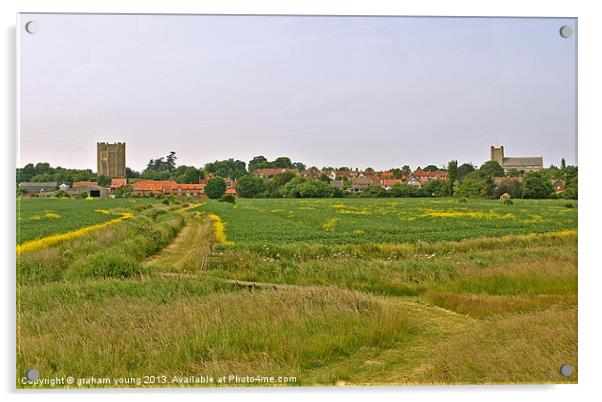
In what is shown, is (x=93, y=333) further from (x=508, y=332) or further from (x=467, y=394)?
(x=508, y=332)

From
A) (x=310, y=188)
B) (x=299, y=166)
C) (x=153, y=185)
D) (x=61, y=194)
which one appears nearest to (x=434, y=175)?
(x=310, y=188)

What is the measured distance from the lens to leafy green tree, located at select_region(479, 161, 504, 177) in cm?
416

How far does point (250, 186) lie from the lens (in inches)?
167

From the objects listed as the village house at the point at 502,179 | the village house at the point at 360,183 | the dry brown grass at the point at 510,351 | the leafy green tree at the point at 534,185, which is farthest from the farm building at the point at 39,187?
the leafy green tree at the point at 534,185

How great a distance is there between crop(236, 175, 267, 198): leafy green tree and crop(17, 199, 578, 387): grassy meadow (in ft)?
0.27

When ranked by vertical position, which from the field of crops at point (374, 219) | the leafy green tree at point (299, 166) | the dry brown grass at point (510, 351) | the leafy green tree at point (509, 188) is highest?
the leafy green tree at point (299, 166)

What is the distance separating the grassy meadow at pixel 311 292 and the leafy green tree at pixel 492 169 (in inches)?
11.4

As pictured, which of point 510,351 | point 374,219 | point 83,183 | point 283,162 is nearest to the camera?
point 510,351

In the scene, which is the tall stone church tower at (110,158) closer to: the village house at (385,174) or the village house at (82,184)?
the village house at (82,184)

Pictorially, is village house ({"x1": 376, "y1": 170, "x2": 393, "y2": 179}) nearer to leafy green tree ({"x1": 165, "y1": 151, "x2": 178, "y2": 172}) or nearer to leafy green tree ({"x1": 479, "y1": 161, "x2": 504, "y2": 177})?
leafy green tree ({"x1": 479, "y1": 161, "x2": 504, "y2": 177})

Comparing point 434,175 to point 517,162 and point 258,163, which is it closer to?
point 517,162

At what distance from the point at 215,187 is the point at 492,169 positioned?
2499 mm

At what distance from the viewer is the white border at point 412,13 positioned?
370 centimetres

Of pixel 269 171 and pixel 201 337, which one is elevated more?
pixel 269 171
